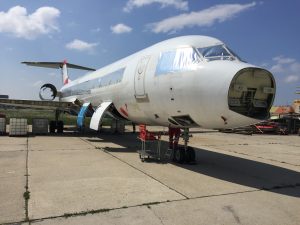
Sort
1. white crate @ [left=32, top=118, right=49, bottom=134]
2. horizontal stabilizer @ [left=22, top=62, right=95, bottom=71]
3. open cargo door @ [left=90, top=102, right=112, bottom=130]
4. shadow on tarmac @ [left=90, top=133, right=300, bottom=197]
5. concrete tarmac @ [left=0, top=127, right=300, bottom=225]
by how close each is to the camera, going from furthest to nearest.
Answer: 1. horizontal stabilizer @ [left=22, top=62, right=95, bottom=71]
2. white crate @ [left=32, top=118, right=49, bottom=134]
3. open cargo door @ [left=90, top=102, right=112, bottom=130]
4. shadow on tarmac @ [left=90, top=133, right=300, bottom=197]
5. concrete tarmac @ [left=0, top=127, right=300, bottom=225]

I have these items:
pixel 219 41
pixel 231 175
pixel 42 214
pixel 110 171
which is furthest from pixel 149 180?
pixel 219 41

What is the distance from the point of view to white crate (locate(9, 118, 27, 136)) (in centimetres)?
1867

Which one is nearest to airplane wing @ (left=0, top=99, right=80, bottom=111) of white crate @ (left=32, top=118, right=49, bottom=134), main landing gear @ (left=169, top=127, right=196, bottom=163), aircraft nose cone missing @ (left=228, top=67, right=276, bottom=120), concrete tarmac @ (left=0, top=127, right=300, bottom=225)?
white crate @ (left=32, top=118, right=49, bottom=134)

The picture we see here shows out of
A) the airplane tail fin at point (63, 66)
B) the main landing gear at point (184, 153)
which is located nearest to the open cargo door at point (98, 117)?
the main landing gear at point (184, 153)

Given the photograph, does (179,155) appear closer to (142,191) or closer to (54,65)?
(142,191)

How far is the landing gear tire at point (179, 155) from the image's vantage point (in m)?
10.2

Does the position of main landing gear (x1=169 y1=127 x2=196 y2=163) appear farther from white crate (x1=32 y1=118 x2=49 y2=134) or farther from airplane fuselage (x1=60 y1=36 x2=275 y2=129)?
white crate (x1=32 y1=118 x2=49 y2=134)

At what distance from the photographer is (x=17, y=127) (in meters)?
18.7

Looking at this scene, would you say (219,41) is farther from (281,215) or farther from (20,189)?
(20,189)

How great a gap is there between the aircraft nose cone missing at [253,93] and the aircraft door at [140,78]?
11.0 feet

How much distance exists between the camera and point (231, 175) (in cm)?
872

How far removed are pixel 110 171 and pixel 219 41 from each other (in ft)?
15.3

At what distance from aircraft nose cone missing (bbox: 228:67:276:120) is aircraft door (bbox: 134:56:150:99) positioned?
335cm

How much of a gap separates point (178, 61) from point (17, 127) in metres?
13.4
